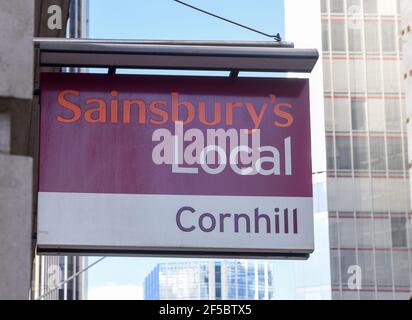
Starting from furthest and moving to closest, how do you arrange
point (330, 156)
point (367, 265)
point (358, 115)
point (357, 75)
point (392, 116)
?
point (357, 75), point (358, 115), point (392, 116), point (330, 156), point (367, 265)

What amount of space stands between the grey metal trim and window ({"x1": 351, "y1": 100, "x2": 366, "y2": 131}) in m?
71.4

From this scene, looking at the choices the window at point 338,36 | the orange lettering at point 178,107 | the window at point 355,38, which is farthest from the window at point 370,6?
the orange lettering at point 178,107

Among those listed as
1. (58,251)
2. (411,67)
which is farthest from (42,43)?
(411,67)

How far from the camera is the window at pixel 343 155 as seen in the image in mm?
76625

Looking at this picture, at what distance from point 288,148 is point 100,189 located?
4.25ft

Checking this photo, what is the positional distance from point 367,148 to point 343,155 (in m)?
1.97

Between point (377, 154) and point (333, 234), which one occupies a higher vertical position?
point (377, 154)

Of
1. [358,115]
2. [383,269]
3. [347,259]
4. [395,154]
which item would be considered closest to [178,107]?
[383,269]

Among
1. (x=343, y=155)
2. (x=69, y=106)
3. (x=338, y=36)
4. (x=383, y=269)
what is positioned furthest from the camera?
(x=338, y=36)

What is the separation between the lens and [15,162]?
5910 mm

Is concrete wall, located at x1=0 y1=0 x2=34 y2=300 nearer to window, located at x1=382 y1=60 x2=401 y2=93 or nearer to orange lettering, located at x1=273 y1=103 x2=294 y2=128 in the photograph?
orange lettering, located at x1=273 y1=103 x2=294 y2=128

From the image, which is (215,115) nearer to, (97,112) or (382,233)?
(97,112)

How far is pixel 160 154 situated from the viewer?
22.7 ft

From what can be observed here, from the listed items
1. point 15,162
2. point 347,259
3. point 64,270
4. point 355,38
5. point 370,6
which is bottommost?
point 15,162
